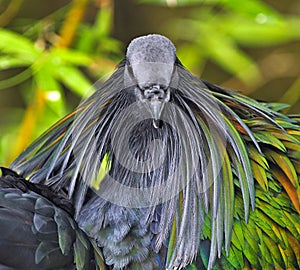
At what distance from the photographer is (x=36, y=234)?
1443 millimetres

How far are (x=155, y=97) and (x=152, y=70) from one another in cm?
6

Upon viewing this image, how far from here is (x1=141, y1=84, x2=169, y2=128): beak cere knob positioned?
58.2 inches

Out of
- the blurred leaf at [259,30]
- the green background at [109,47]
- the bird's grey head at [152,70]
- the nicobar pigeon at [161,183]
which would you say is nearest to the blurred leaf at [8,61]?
the green background at [109,47]

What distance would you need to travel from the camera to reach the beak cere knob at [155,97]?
1.48 metres

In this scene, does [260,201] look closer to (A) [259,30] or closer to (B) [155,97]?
(B) [155,97]

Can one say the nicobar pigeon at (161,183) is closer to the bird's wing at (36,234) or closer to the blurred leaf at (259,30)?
the bird's wing at (36,234)

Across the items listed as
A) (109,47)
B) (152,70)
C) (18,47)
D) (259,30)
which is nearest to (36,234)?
(152,70)

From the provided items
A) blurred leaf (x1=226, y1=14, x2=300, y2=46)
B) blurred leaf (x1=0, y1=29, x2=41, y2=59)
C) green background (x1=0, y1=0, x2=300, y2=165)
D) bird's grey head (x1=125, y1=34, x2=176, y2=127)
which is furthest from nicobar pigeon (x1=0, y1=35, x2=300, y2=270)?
blurred leaf (x1=226, y1=14, x2=300, y2=46)

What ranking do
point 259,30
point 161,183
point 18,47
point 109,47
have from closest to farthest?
point 161,183 → point 18,47 → point 109,47 → point 259,30

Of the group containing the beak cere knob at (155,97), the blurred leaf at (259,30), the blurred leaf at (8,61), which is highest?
the blurred leaf at (259,30)

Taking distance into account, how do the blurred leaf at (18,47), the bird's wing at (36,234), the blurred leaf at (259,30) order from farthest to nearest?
the blurred leaf at (259,30), the blurred leaf at (18,47), the bird's wing at (36,234)

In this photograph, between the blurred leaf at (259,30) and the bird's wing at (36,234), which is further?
the blurred leaf at (259,30)

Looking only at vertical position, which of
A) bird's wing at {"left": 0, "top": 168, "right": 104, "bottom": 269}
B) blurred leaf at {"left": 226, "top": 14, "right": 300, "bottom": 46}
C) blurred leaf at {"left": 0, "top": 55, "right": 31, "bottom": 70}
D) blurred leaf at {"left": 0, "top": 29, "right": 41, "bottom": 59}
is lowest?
bird's wing at {"left": 0, "top": 168, "right": 104, "bottom": 269}

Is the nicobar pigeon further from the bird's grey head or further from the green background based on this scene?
the green background
